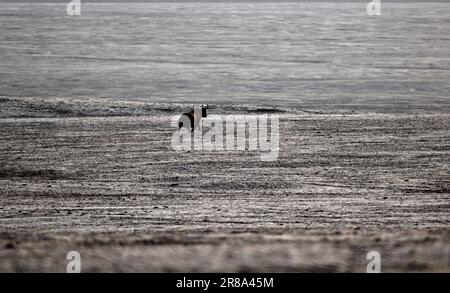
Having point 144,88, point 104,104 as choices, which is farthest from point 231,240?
point 144,88

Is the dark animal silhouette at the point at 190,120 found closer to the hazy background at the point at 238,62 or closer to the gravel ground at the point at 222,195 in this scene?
the gravel ground at the point at 222,195

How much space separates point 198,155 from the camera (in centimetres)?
683

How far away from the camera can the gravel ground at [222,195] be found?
2.18ft

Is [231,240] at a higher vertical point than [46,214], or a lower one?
higher

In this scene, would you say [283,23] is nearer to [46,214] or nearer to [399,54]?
[399,54]

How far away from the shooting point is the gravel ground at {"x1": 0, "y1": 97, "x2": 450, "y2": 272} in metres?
0.66

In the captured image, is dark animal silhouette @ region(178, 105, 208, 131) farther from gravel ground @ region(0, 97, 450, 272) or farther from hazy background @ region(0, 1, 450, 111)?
hazy background @ region(0, 1, 450, 111)

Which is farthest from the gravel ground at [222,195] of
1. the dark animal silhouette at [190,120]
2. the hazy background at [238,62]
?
the hazy background at [238,62]

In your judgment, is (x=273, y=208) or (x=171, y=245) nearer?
(x=171, y=245)

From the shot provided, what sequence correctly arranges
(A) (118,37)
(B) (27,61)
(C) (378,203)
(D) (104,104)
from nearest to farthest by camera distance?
1. (C) (378,203)
2. (D) (104,104)
3. (B) (27,61)
4. (A) (118,37)

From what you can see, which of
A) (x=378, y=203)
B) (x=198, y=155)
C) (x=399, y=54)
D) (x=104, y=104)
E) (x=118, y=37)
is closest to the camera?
(x=378, y=203)

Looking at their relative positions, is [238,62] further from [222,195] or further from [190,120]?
[222,195]

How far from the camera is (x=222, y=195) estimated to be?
5297 mm
